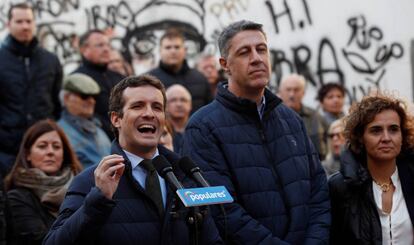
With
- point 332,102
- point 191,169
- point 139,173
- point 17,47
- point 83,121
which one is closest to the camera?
point 191,169

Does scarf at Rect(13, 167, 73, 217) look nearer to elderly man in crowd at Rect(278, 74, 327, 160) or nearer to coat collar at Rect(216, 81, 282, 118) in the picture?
coat collar at Rect(216, 81, 282, 118)

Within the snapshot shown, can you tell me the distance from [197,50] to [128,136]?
809 centimetres

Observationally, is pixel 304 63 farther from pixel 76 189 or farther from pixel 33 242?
pixel 76 189

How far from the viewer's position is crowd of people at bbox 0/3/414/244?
4496 mm

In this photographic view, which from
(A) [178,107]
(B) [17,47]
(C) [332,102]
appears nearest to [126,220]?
(A) [178,107]

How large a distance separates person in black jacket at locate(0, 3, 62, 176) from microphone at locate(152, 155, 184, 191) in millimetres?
4082

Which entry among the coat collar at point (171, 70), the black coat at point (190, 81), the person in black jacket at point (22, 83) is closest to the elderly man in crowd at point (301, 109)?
the black coat at point (190, 81)

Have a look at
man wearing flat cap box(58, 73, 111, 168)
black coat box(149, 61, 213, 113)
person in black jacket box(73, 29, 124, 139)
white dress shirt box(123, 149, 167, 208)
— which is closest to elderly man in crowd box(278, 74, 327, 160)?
black coat box(149, 61, 213, 113)

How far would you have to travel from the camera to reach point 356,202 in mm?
5527

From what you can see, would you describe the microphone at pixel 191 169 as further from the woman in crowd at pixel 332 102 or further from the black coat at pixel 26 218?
the woman in crowd at pixel 332 102

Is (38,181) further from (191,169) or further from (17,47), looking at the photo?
(17,47)

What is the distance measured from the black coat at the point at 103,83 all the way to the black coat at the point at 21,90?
1.49ft

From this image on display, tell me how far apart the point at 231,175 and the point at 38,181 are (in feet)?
5.90

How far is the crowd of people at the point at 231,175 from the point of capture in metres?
4.50
